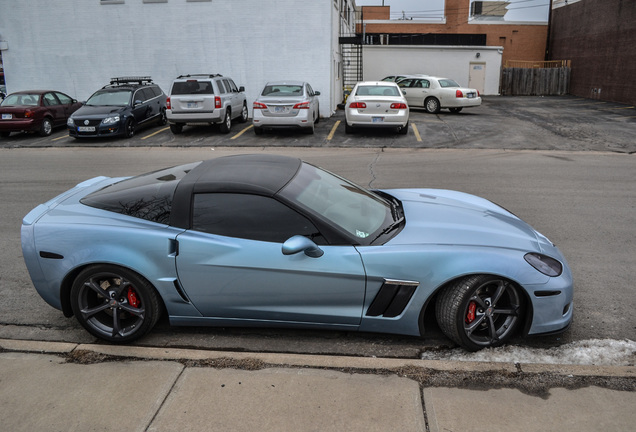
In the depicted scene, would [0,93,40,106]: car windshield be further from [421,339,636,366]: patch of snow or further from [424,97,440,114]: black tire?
[421,339,636,366]: patch of snow

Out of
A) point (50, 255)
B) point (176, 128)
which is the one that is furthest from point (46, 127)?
point (50, 255)

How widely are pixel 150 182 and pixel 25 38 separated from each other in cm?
2188

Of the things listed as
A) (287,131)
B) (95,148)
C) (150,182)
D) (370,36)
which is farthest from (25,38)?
(150,182)

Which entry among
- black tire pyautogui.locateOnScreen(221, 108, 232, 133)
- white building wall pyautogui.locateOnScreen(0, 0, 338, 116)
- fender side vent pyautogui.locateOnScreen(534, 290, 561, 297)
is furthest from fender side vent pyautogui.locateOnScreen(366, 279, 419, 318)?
white building wall pyautogui.locateOnScreen(0, 0, 338, 116)

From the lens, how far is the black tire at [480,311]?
3.79 meters

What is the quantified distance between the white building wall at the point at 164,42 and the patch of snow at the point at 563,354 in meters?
17.9

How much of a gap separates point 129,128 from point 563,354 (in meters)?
15.4

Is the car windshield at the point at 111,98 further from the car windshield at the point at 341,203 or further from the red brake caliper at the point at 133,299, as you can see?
the red brake caliper at the point at 133,299

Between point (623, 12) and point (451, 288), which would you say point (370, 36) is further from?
point (451, 288)

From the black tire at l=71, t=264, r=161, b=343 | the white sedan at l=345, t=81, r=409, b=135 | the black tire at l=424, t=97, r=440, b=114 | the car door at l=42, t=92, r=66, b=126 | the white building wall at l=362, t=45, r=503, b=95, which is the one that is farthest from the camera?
the white building wall at l=362, t=45, r=503, b=95

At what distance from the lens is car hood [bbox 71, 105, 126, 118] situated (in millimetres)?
16236

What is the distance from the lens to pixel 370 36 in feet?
110

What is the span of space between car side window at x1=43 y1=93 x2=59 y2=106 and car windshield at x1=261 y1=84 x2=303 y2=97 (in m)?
7.64

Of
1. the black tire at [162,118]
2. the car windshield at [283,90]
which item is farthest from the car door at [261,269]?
the black tire at [162,118]
